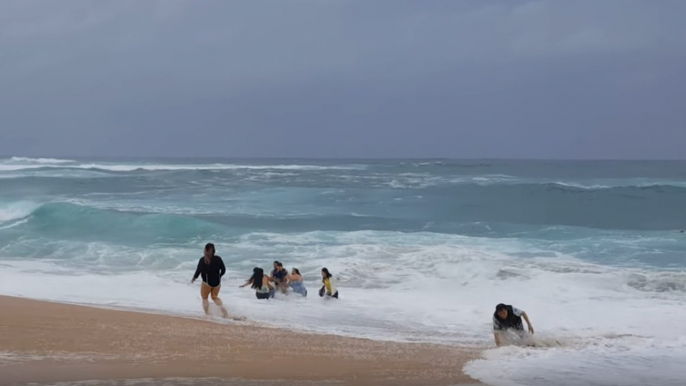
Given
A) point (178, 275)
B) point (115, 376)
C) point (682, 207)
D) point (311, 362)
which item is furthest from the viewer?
point (682, 207)

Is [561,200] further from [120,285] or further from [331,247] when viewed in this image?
[120,285]

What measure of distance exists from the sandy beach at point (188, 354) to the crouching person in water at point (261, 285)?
247cm

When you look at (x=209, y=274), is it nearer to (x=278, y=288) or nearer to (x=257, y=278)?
(x=257, y=278)

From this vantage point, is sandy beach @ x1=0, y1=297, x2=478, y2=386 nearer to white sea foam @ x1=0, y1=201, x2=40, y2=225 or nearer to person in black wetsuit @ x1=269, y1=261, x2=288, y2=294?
person in black wetsuit @ x1=269, y1=261, x2=288, y2=294

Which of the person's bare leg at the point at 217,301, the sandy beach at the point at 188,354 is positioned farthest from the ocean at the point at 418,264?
the sandy beach at the point at 188,354

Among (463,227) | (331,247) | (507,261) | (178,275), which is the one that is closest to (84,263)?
(178,275)

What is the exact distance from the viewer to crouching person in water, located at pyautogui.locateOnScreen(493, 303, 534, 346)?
9812 mm

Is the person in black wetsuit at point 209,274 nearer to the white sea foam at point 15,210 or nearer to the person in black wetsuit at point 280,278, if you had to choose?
the person in black wetsuit at point 280,278

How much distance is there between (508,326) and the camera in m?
9.88

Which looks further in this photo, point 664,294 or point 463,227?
point 463,227

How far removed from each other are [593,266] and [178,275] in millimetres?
8066

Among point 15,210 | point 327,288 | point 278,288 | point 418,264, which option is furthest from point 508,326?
point 15,210

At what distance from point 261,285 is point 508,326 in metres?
4.56

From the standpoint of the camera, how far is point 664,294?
13570mm
